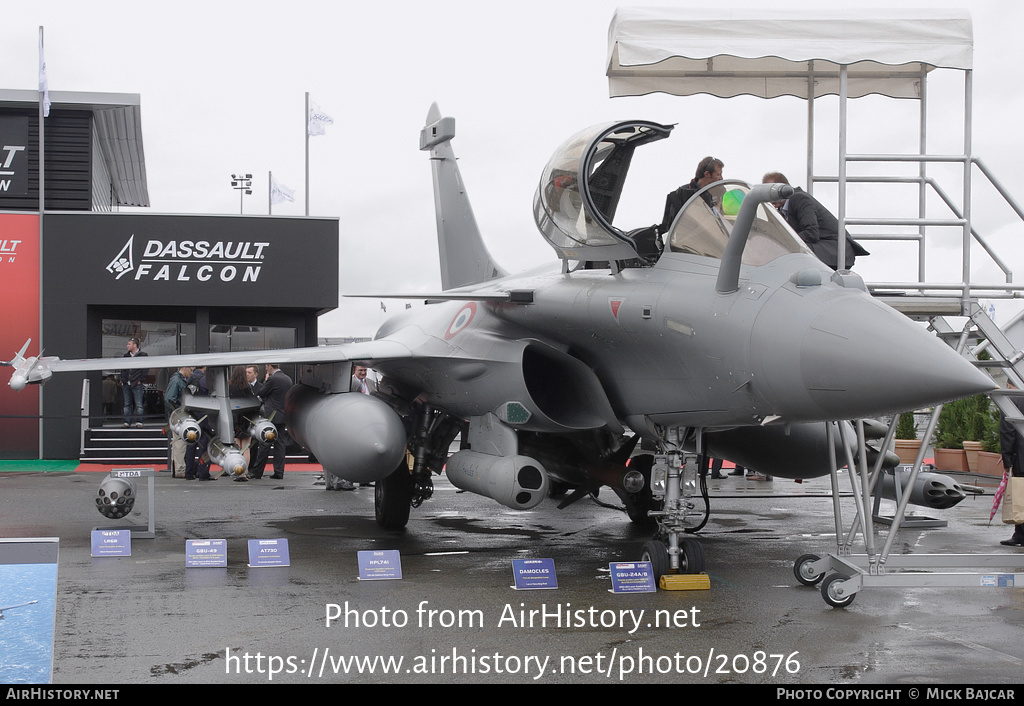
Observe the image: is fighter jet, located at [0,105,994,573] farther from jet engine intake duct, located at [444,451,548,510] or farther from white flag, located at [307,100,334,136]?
white flag, located at [307,100,334,136]

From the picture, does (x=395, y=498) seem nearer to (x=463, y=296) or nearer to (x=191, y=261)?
(x=463, y=296)

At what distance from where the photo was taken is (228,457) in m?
8.31

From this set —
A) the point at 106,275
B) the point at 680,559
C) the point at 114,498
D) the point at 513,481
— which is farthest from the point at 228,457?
the point at 106,275

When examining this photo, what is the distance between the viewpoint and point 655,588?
6723 mm

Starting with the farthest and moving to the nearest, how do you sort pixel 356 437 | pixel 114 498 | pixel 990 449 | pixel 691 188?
1. pixel 990 449
2. pixel 114 498
3. pixel 356 437
4. pixel 691 188

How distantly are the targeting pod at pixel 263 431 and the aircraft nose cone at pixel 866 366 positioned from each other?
466 centimetres

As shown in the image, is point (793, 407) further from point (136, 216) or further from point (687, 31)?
point (136, 216)

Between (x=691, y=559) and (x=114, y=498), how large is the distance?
5.58 m

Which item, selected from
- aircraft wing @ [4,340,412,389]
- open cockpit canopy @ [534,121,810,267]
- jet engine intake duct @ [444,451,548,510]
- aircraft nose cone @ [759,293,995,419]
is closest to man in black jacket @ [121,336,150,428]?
aircraft wing @ [4,340,412,389]

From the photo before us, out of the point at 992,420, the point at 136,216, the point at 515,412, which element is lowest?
the point at 992,420

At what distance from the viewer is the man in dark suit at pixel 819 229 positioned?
6.86m
